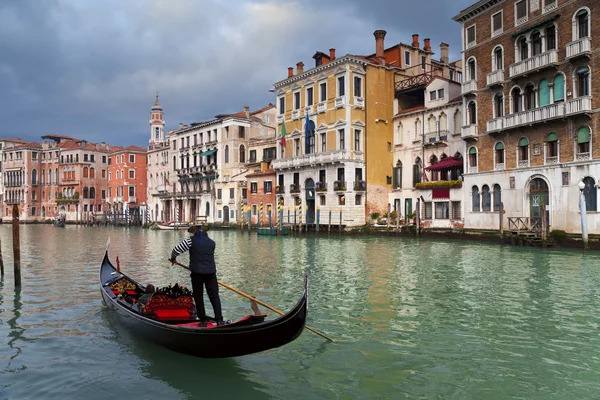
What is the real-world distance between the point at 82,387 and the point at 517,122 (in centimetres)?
2222

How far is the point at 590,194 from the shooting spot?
20.3m

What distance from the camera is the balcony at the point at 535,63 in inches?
847

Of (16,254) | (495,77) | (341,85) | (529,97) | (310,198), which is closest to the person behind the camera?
(16,254)

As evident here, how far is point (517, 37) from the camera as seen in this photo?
77.3 ft

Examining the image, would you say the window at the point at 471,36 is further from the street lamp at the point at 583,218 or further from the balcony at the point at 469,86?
the street lamp at the point at 583,218

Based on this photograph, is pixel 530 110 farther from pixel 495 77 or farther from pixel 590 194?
pixel 590 194

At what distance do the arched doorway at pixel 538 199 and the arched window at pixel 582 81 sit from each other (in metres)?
3.96

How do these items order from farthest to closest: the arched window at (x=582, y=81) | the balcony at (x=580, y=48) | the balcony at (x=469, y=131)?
the balcony at (x=469, y=131)
the arched window at (x=582, y=81)
the balcony at (x=580, y=48)

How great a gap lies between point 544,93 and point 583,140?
9.27ft

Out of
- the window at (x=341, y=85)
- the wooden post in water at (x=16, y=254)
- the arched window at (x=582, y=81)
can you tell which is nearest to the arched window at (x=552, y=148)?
the arched window at (x=582, y=81)

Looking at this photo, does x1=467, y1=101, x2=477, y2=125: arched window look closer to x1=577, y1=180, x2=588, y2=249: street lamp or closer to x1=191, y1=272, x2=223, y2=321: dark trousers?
x1=577, y1=180, x2=588, y2=249: street lamp

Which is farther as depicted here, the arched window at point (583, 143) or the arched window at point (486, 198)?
the arched window at point (486, 198)

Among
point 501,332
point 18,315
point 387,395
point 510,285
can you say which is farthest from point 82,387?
point 510,285

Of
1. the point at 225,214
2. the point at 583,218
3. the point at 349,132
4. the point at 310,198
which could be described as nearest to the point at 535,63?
the point at 583,218
